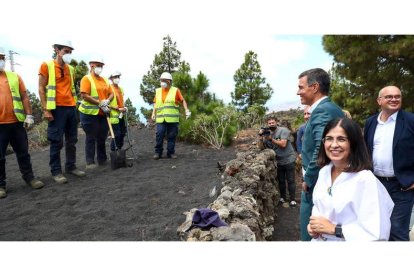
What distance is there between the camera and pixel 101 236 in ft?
5.87

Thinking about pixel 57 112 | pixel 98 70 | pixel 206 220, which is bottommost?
pixel 206 220

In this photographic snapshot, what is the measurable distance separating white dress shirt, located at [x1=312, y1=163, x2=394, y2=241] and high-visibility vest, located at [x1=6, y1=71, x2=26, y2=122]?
246cm

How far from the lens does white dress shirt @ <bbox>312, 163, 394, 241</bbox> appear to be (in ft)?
2.92

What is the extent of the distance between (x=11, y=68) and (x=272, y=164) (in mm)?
2719

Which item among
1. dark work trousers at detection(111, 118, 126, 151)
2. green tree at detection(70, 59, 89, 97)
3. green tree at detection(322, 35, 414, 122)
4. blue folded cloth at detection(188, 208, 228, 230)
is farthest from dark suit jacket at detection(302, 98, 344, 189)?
green tree at detection(70, 59, 89, 97)

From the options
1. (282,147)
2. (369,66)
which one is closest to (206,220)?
(282,147)

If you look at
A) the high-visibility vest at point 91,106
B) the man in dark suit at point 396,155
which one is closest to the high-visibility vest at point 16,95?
the high-visibility vest at point 91,106

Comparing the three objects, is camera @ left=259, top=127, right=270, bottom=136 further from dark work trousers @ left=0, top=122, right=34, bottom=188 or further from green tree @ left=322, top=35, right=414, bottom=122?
dark work trousers @ left=0, top=122, right=34, bottom=188

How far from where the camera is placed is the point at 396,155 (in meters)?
1.70

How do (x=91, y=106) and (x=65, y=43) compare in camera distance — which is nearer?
(x=65, y=43)

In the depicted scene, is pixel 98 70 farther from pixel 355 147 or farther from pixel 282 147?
pixel 355 147

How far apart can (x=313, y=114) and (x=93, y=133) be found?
271cm

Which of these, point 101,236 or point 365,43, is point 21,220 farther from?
point 365,43

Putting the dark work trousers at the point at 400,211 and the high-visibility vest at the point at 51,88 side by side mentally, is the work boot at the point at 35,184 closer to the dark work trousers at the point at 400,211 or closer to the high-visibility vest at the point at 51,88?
the high-visibility vest at the point at 51,88
